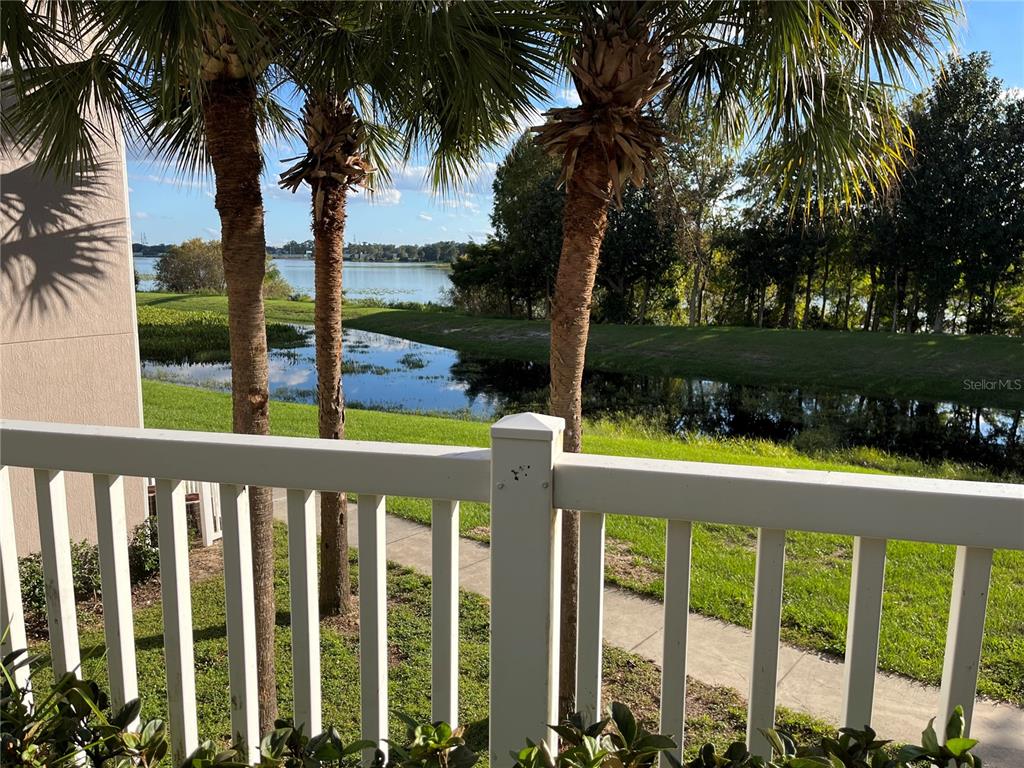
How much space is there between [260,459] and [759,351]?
753 inches

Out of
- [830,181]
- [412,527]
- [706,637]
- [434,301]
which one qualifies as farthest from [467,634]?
[434,301]

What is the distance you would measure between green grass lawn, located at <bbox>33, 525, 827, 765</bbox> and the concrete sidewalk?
5.7 inches

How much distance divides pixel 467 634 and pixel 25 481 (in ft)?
9.16

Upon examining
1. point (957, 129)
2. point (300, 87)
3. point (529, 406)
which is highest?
point (957, 129)

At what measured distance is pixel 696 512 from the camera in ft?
3.87

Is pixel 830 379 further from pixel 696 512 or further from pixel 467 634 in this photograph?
pixel 696 512

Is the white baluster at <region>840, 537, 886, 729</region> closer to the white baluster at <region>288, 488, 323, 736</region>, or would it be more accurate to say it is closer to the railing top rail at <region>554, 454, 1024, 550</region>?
the railing top rail at <region>554, 454, 1024, 550</region>

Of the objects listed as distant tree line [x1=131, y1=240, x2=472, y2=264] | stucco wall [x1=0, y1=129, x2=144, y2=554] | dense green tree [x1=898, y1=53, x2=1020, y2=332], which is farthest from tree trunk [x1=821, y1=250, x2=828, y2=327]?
stucco wall [x1=0, y1=129, x2=144, y2=554]

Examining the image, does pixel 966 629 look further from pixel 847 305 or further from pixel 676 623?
pixel 847 305

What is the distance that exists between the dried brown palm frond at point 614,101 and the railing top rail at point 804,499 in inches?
107

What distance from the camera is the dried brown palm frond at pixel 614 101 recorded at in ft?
12.0

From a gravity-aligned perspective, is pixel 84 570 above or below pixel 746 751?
below

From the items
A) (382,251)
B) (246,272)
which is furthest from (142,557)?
(382,251)

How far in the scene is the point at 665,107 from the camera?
4.25 m
